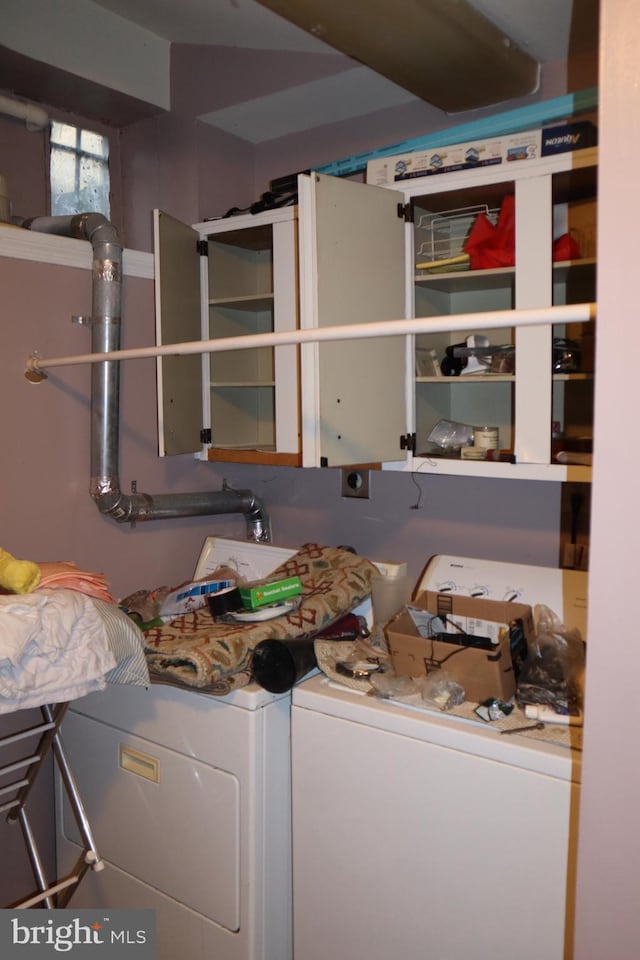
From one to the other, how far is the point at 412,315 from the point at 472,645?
1.02 meters

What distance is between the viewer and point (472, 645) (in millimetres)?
1754

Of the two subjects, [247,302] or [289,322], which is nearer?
[289,322]

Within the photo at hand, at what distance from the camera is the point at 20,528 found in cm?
218

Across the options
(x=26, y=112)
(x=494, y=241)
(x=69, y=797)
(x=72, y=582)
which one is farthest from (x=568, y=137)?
(x=69, y=797)

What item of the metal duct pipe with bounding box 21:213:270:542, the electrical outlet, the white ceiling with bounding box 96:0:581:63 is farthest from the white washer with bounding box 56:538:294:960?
the white ceiling with bounding box 96:0:581:63

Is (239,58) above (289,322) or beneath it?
above

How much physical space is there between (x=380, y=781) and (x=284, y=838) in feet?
1.29

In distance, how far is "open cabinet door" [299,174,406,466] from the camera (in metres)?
1.96

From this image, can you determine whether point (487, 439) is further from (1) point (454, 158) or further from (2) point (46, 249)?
(2) point (46, 249)

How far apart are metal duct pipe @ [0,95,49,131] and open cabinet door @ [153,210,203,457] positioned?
0.63m

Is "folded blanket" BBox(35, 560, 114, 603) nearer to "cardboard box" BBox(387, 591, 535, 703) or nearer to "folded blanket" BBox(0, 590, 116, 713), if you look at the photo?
"folded blanket" BBox(0, 590, 116, 713)

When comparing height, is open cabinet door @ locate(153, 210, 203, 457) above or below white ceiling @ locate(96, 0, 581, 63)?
below

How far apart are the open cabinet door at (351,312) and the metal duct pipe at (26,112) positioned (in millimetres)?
1223

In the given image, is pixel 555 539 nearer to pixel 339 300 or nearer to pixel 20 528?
pixel 339 300
